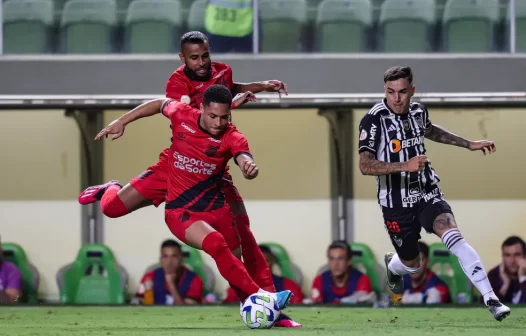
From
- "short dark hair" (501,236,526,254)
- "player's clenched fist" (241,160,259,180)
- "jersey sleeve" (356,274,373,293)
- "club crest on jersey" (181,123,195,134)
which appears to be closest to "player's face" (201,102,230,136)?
"club crest on jersey" (181,123,195,134)

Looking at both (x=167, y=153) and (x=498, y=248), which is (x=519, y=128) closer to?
(x=498, y=248)

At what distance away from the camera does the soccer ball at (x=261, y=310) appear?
7629mm

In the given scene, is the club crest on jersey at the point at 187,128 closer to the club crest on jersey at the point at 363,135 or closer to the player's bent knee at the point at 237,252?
the player's bent knee at the point at 237,252

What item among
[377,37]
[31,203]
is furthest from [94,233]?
[377,37]

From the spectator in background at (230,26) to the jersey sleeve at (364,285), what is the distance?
284 cm

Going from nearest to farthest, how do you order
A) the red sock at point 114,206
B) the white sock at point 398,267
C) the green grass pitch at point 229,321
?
1. the green grass pitch at point 229,321
2. the red sock at point 114,206
3. the white sock at point 398,267

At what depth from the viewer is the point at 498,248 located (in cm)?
1323

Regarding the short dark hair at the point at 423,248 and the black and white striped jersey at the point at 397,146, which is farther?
the short dark hair at the point at 423,248

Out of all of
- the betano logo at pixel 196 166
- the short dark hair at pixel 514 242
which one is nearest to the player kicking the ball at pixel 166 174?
the betano logo at pixel 196 166

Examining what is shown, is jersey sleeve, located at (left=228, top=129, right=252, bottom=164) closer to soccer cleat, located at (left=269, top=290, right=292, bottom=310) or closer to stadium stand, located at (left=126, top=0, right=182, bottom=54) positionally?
soccer cleat, located at (left=269, top=290, right=292, bottom=310)

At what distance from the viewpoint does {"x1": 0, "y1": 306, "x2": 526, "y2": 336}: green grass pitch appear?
779 centimetres

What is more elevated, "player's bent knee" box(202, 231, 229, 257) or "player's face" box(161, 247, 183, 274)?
"player's bent knee" box(202, 231, 229, 257)

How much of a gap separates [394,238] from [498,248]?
4895mm

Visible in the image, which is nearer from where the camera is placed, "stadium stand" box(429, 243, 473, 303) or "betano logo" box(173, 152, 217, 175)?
"betano logo" box(173, 152, 217, 175)
